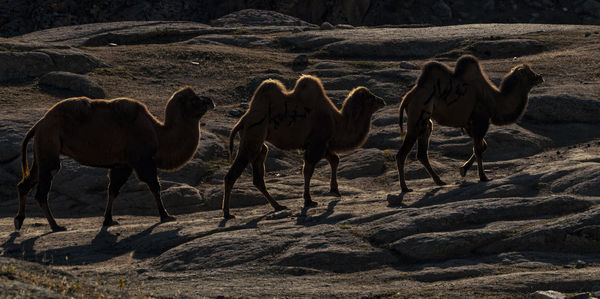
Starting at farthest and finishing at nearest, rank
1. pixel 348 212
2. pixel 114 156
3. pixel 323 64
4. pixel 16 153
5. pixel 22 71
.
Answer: pixel 323 64 < pixel 22 71 < pixel 16 153 < pixel 114 156 < pixel 348 212

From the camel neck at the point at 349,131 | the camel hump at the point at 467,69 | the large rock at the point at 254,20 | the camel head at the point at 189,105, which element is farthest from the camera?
the large rock at the point at 254,20

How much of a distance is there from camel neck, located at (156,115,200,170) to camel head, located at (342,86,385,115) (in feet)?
8.88

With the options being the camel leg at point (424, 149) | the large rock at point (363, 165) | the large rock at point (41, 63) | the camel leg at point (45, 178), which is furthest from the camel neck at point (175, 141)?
the large rock at point (41, 63)

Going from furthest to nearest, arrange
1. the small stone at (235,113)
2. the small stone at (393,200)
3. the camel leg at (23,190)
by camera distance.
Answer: the small stone at (235,113) → the camel leg at (23,190) → the small stone at (393,200)

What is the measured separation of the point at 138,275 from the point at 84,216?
514 cm

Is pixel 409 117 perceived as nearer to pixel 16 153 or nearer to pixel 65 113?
pixel 65 113

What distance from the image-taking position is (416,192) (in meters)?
13.5

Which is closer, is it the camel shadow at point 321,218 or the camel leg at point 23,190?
the camel shadow at point 321,218

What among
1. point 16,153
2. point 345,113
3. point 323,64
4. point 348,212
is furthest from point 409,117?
point 323,64

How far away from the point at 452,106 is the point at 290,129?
3040mm

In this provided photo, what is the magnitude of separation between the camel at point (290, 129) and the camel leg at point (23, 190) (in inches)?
118

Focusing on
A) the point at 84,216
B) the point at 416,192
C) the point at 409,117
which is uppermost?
the point at 409,117

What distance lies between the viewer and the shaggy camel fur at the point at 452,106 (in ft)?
46.4

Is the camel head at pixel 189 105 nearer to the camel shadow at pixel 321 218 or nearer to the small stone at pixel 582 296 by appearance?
the camel shadow at pixel 321 218
